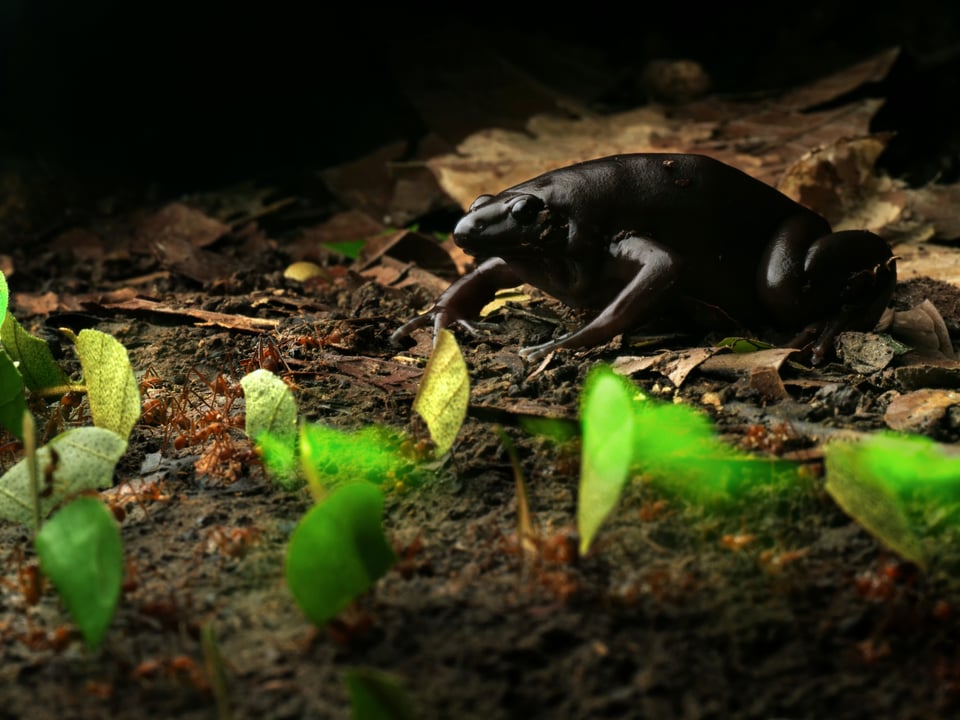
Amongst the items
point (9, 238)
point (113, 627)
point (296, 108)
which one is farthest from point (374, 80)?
point (113, 627)

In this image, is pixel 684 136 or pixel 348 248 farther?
pixel 684 136

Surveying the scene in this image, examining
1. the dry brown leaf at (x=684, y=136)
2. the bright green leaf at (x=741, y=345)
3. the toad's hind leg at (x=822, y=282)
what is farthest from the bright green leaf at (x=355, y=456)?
the dry brown leaf at (x=684, y=136)

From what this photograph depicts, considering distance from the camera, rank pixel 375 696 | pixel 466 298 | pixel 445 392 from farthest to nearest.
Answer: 1. pixel 466 298
2. pixel 445 392
3. pixel 375 696

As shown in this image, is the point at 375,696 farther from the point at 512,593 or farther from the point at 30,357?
the point at 30,357

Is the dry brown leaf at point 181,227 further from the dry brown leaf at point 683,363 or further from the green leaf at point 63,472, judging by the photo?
the dry brown leaf at point 683,363

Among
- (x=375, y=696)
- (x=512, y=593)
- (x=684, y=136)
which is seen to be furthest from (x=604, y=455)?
(x=684, y=136)
